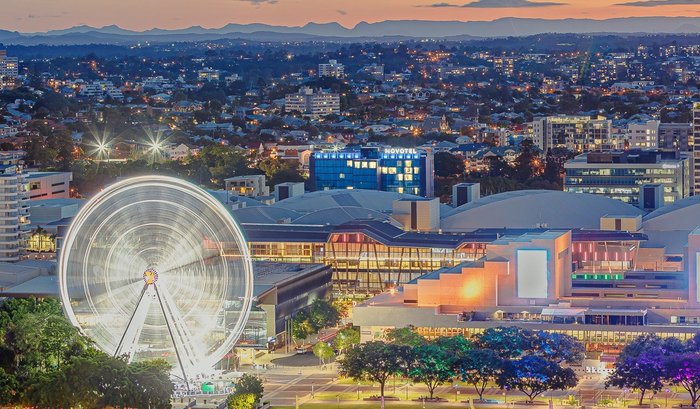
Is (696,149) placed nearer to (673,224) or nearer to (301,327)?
(673,224)

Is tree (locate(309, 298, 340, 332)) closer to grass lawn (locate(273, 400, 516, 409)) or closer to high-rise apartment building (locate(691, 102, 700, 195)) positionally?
grass lawn (locate(273, 400, 516, 409))

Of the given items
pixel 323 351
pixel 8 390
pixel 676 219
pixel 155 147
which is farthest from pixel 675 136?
pixel 8 390

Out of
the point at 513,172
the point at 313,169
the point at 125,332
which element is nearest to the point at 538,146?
the point at 513,172

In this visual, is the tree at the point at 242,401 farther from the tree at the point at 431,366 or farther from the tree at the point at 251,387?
the tree at the point at 431,366

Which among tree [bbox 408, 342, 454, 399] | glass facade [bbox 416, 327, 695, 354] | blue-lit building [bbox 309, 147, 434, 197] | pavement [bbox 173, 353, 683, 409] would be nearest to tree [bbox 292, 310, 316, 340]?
pavement [bbox 173, 353, 683, 409]

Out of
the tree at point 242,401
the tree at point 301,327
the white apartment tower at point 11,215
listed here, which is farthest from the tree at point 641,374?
A: the white apartment tower at point 11,215

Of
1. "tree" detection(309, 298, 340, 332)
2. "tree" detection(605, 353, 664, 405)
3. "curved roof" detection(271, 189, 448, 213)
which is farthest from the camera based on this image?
"curved roof" detection(271, 189, 448, 213)
